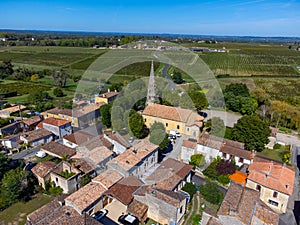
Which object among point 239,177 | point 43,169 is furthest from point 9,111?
point 239,177

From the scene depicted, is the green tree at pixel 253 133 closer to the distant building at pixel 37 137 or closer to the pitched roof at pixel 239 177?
A: the pitched roof at pixel 239 177

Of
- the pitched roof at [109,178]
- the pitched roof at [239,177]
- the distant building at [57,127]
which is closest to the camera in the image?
the pitched roof at [109,178]

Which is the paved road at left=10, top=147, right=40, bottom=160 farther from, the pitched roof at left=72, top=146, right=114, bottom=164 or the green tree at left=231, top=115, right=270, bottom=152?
the green tree at left=231, top=115, right=270, bottom=152

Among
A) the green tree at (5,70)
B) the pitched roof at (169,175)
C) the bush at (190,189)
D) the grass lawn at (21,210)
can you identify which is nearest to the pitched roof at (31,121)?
the grass lawn at (21,210)

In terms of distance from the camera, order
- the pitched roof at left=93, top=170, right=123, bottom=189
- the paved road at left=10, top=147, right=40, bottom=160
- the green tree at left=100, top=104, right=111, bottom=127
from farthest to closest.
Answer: the green tree at left=100, top=104, right=111, bottom=127
the paved road at left=10, top=147, right=40, bottom=160
the pitched roof at left=93, top=170, right=123, bottom=189

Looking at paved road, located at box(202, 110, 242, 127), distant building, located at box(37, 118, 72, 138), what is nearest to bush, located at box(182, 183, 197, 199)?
distant building, located at box(37, 118, 72, 138)

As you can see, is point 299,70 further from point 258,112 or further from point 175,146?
point 175,146
